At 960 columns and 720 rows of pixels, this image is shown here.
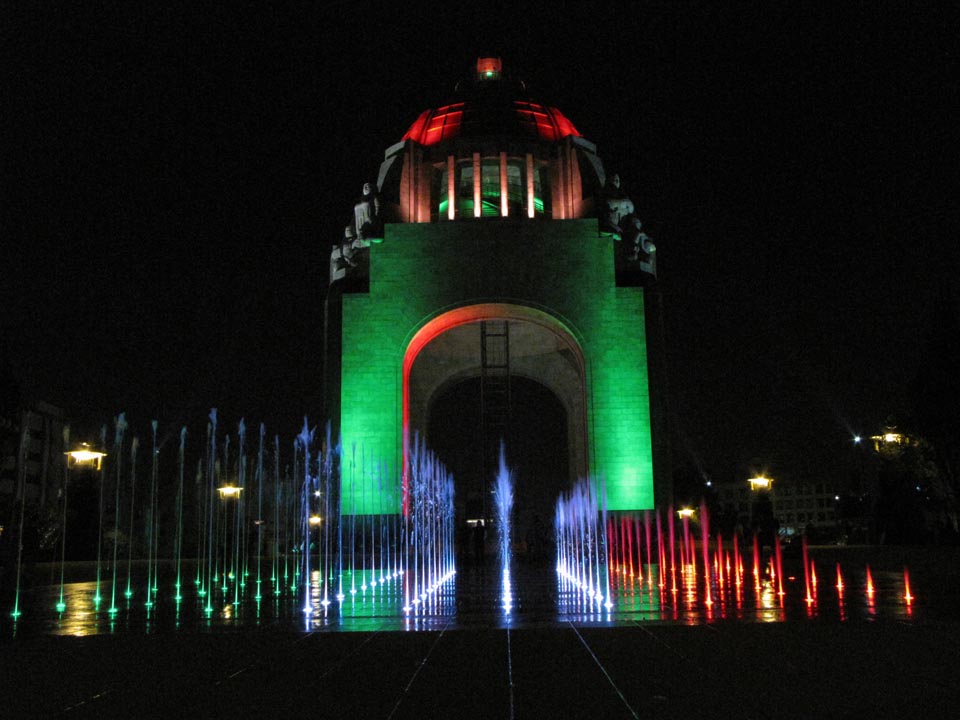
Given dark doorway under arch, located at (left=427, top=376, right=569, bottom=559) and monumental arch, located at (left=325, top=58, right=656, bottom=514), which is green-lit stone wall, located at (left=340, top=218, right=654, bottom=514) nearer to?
monumental arch, located at (left=325, top=58, right=656, bottom=514)

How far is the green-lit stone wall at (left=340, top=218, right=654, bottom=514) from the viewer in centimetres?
2356

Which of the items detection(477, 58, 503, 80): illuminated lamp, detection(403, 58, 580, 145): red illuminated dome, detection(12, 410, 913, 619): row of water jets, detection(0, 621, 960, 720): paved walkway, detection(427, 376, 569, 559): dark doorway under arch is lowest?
detection(0, 621, 960, 720): paved walkway

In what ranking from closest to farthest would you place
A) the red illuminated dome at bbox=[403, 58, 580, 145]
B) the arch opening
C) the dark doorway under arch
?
the red illuminated dome at bbox=[403, 58, 580, 145]
the arch opening
the dark doorway under arch

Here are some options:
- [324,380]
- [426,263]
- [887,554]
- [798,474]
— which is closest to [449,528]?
[324,380]

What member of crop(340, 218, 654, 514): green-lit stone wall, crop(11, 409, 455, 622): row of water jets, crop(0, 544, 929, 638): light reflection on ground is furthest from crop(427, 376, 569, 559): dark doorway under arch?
crop(0, 544, 929, 638): light reflection on ground

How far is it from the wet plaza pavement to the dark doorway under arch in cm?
2606

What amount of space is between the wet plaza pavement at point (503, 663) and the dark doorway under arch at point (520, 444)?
2606 cm

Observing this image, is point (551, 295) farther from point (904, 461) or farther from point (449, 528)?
point (904, 461)

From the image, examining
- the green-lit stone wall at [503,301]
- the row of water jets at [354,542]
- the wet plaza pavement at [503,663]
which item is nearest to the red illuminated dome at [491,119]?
the green-lit stone wall at [503,301]

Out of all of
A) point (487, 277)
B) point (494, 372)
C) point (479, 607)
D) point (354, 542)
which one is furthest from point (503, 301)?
point (479, 607)

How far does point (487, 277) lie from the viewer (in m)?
25.0

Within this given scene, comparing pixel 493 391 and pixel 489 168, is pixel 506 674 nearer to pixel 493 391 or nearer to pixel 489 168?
pixel 489 168

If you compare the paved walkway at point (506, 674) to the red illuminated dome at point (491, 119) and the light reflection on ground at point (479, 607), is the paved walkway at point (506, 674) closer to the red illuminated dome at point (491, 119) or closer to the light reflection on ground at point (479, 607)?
the light reflection on ground at point (479, 607)

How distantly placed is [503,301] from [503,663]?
65.5 feet
